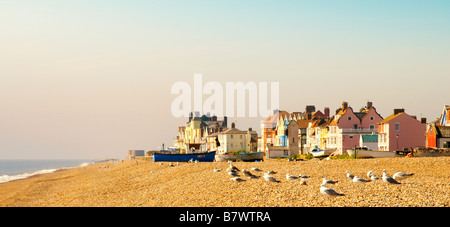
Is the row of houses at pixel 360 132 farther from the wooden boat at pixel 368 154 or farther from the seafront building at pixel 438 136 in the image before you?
the wooden boat at pixel 368 154

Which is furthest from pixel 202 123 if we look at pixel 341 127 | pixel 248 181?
pixel 248 181

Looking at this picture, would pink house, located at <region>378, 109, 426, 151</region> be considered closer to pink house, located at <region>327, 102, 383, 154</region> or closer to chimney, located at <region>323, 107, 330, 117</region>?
pink house, located at <region>327, 102, 383, 154</region>

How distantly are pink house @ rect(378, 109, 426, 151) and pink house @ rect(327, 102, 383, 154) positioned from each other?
17.0ft

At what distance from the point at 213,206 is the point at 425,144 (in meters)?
56.1

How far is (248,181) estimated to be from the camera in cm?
3102

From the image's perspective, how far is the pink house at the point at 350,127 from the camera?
78.3 m

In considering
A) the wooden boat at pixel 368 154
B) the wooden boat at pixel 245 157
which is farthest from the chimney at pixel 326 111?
the wooden boat at pixel 368 154

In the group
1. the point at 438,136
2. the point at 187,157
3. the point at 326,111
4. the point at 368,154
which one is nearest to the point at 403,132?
the point at 438,136

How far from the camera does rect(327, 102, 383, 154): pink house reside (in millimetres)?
78312

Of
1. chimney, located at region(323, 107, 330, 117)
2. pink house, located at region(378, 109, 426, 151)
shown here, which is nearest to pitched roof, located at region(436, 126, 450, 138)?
pink house, located at region(378, 109, 426, 151)

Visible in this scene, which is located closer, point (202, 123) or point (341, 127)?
point (341, 127)

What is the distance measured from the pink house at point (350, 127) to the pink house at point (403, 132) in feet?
17.0
